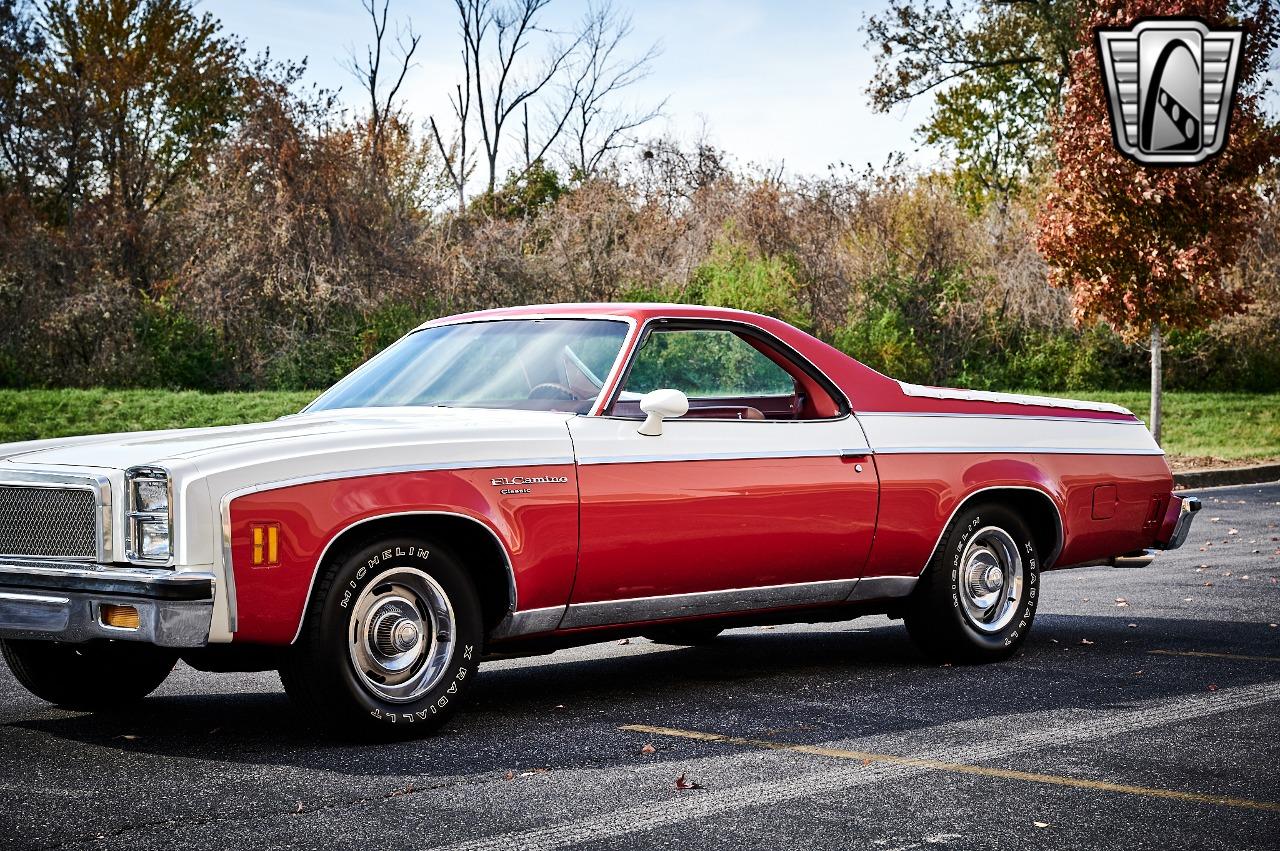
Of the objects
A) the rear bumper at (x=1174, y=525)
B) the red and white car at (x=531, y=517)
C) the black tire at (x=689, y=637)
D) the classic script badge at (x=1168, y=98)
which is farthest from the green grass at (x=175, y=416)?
the red and white car at (x=531, y=517)

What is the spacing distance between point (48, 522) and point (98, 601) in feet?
1.49

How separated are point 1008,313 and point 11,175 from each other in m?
20.5

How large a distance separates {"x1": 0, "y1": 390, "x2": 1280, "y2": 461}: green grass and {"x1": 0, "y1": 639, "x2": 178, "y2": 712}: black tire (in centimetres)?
1431

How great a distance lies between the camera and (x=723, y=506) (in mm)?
6555

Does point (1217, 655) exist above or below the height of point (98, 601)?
below

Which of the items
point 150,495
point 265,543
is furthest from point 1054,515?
point 150,495

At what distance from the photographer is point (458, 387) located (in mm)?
6773

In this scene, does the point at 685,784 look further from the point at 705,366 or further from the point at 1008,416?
the point at 705,366

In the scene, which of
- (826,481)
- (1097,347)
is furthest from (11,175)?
(826,481)

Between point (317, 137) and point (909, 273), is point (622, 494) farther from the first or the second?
point (909, 273)

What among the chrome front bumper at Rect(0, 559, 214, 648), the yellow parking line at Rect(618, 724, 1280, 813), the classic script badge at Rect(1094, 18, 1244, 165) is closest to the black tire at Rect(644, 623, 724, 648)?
the yellow parking line at Rect(618, 724, 1280, 813)

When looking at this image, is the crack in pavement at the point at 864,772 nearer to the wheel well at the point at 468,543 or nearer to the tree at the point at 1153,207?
the wheel well at the point at 468,543

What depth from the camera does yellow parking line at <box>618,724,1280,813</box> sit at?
192 inches

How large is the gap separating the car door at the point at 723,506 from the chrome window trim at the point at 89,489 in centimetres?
174
